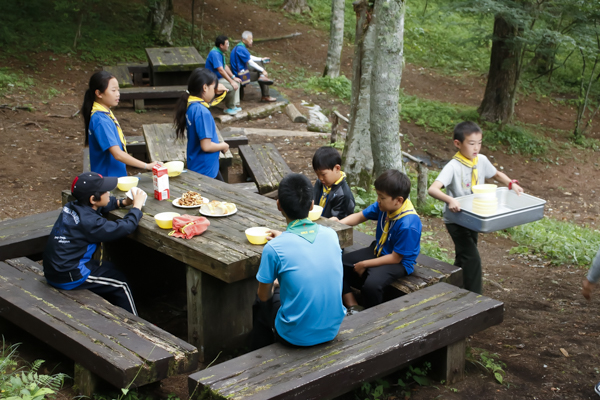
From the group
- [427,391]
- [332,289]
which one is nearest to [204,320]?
[332,289]

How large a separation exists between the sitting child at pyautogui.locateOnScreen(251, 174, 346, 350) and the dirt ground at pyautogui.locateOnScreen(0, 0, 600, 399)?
963 millimetres

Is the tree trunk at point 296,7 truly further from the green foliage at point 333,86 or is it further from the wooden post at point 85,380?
the wooden post at point 85,380

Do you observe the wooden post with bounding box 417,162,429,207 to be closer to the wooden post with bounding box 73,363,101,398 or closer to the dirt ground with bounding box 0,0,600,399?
the dirt ground with bounding box 0,0,600,399

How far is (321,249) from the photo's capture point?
9.86 ft

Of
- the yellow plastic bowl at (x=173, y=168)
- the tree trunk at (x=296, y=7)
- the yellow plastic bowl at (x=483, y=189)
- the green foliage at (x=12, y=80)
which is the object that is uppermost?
the tree trunk at (x=296, y=7)

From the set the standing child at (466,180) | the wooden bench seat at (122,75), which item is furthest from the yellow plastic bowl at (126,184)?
the wooden bench seat at (122,75)

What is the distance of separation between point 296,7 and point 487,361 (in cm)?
1841

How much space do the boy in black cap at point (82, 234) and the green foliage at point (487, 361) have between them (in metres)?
2.61

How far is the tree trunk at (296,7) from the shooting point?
20.2m

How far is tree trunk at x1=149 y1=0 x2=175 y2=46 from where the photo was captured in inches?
606

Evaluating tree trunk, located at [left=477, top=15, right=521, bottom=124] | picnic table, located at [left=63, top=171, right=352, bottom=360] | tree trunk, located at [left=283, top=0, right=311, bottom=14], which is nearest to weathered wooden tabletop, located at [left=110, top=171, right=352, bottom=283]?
picnic table, located at [left=63, top=171, right=352, bottom=360]

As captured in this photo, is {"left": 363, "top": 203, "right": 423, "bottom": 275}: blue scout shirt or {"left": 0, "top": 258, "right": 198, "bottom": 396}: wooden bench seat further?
{"left": 363, "top": 203, "right": 423, "bottom": 275}: blue scout shirt

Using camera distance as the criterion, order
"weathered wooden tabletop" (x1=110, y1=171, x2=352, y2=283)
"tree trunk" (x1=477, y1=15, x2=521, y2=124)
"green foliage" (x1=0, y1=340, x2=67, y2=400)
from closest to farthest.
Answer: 1. "green foliage" (x1=0, y1=340, x2=67, y2=400)
2. "weathered wooden tabletop" (x1=110, y1=171, x2=352, y2=283)
3. "tree trunk" (x1=477, y1=15, x2=521, y2=124)

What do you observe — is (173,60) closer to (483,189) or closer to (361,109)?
(361,109)
